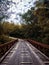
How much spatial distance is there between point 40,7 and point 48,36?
22.2 feet

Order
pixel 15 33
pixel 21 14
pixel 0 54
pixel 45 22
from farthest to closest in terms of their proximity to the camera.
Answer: pixel 15 33, pixel 21 14, pixel 45 22, pixel 0 54

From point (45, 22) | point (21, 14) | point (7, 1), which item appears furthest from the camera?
point (21, 14)

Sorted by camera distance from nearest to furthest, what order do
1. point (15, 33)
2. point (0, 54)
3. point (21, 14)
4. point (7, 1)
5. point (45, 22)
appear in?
point (0, 54) → point (45, 22) → point (7, 1) → point (21, 14) → point (15, 33)

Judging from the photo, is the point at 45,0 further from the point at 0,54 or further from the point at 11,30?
the point at 11,30

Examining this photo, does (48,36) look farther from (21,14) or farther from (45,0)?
(21,14)

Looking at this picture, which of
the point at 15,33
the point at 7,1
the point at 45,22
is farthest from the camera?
the point at 15,33

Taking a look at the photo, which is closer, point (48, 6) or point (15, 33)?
point (48, 6)

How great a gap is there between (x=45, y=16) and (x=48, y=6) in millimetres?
2071

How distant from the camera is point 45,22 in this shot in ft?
136

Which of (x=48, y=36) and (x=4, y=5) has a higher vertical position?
(x=4, y=5)

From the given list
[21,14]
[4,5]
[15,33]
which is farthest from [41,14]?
[15,33]

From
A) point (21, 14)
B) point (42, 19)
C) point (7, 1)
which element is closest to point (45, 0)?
point (42, 19)

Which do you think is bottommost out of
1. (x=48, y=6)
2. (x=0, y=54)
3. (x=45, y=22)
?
(x=0, y=54)

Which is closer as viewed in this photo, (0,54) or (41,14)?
(0,54)
